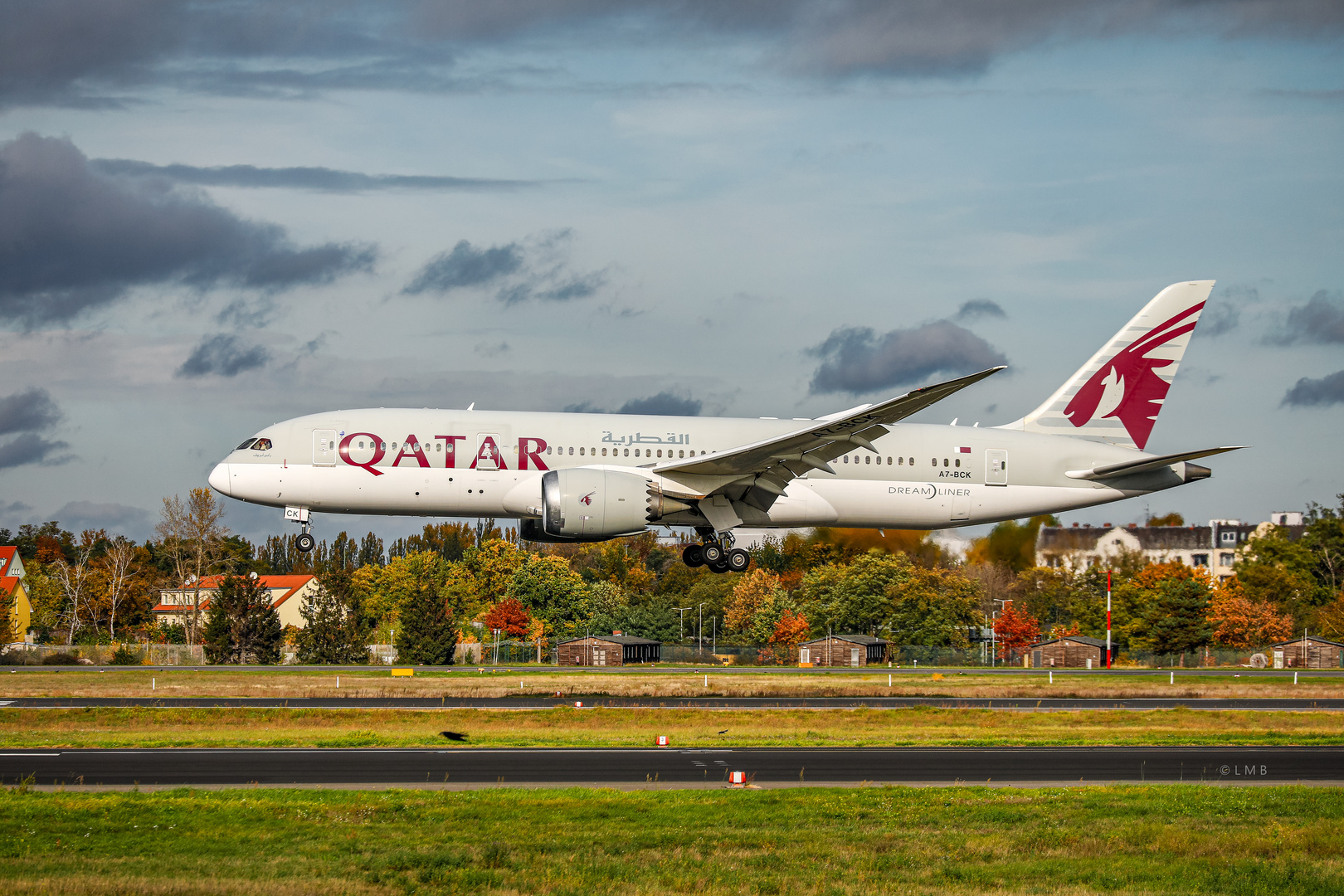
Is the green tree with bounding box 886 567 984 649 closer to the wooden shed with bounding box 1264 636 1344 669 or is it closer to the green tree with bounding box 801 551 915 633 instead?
the green tree with bounding box 801 551 915 633

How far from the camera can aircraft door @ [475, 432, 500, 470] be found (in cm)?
3716

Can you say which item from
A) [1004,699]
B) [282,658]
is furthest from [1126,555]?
[282,658]

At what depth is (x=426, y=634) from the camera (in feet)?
288

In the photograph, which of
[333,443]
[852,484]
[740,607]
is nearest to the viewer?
[333,443]

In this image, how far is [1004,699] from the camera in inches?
2167

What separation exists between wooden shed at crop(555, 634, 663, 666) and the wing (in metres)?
50.5

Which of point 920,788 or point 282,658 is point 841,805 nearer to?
point 920,788

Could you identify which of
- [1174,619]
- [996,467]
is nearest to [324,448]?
[996,467]

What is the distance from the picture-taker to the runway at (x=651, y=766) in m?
27.9

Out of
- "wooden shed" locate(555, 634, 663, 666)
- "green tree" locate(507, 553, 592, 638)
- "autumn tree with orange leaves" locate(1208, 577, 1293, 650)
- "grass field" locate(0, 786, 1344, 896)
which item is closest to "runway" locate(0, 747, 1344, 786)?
"grass field" locate(0, 786, 1344, 896)

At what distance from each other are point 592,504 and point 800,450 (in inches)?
242

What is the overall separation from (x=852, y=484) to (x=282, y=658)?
61.3m

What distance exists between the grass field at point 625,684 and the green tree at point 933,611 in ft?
80.4

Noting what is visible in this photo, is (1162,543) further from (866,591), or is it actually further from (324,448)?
(324,448)
